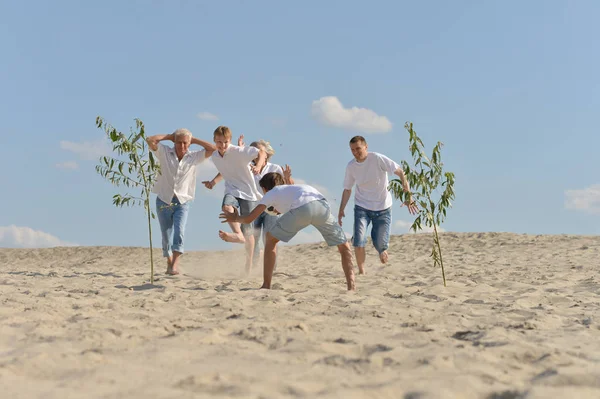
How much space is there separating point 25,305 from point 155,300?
1141 millimetres

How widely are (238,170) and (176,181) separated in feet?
2.71

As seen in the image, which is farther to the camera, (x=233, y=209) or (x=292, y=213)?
(x=233, y=209)

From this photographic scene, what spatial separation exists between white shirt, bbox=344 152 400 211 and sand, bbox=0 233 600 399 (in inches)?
42.7

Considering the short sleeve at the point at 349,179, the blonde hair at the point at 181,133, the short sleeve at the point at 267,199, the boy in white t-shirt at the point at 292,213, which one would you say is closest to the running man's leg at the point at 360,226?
the short sleeve at the point at 349,179

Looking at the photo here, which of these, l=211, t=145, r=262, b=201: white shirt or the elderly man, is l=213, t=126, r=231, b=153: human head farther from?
the elderly man

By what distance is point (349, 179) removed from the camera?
7531mm

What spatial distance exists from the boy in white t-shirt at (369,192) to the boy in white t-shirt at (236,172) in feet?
4.03

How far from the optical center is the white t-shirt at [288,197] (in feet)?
17.9

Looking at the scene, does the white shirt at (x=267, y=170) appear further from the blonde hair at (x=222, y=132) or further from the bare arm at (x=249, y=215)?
the bare arm at (x=249, y=215)

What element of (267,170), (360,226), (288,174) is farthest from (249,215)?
(360,226)

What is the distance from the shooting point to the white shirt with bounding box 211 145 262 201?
708 cm

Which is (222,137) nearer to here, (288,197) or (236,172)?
(236,172)

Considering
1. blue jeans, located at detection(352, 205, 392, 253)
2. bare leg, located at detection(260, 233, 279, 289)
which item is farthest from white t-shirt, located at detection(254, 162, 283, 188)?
bare leg, located at detection(260, 233, 279, 289)

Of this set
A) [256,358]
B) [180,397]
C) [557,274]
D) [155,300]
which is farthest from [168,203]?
[557,274]
